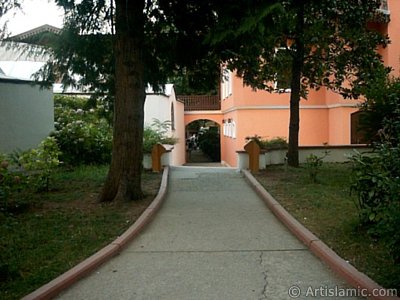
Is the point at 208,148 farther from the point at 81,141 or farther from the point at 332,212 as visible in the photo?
the point at 332,212

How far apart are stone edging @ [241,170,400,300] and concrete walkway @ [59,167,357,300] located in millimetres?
98

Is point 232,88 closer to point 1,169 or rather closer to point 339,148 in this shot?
point 339,148

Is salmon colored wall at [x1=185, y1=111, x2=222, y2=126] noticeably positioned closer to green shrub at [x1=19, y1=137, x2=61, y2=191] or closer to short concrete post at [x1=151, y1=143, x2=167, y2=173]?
short concrete post at [x1=151, y1=143, x2=167, y2=173]

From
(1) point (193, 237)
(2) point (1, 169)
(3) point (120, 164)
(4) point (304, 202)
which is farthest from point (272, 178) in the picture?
(2) point (1, 169)

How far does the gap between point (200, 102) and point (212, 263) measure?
3374cm

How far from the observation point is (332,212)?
28.7ft

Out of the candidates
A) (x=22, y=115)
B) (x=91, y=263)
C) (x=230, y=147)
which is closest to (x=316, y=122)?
(x=230, y=147)

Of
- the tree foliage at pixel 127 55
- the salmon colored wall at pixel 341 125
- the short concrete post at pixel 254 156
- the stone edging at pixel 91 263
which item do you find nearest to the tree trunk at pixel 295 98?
the short concrete post at pixel 254 156

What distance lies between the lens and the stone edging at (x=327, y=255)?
486 centimetres

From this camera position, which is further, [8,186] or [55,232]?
[8,186]

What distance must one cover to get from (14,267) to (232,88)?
2362 cm

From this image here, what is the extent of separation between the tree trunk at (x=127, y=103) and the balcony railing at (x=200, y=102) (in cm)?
2761

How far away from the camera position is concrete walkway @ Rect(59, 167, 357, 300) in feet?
16.7

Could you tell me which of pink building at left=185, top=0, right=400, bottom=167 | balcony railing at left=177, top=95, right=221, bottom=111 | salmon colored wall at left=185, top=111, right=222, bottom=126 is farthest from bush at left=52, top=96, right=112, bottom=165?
balcony railing at left=177, top=95, right=221, bottom=111
